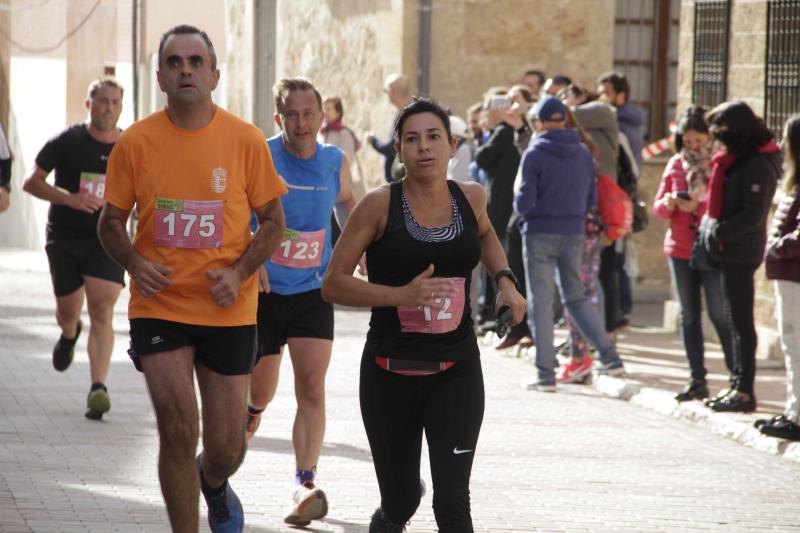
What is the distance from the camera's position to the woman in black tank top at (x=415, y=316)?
5.62 meters

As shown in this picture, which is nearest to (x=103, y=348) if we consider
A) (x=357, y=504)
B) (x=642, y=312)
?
(x=357, y=504)

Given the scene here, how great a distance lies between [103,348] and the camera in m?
10.1

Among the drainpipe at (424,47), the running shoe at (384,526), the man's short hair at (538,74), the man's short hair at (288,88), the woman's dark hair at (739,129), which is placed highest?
the drainpipe at (424,47)

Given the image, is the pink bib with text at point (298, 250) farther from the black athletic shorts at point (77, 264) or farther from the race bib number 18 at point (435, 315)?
the black athletic shorts at point (77, 264)

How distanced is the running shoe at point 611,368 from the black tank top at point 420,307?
671 cm

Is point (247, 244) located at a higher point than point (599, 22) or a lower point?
lower

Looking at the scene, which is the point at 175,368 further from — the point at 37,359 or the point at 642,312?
the point at 642,312

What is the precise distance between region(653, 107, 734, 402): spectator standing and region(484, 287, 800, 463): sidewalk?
35 cm

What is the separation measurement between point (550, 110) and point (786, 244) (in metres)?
2.37

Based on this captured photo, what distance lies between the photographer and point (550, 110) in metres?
11.3

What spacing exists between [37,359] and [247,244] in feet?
23.3

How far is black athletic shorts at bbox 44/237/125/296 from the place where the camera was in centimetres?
1009

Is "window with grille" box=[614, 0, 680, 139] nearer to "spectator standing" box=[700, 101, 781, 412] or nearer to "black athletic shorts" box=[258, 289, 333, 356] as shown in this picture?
"spectator standing" box=[700, 101, 781, 412]

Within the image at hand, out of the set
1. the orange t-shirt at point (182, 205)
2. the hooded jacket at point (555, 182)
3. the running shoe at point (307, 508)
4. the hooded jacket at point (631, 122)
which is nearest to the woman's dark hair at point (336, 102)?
the hooded jacket at point (631, 122)
